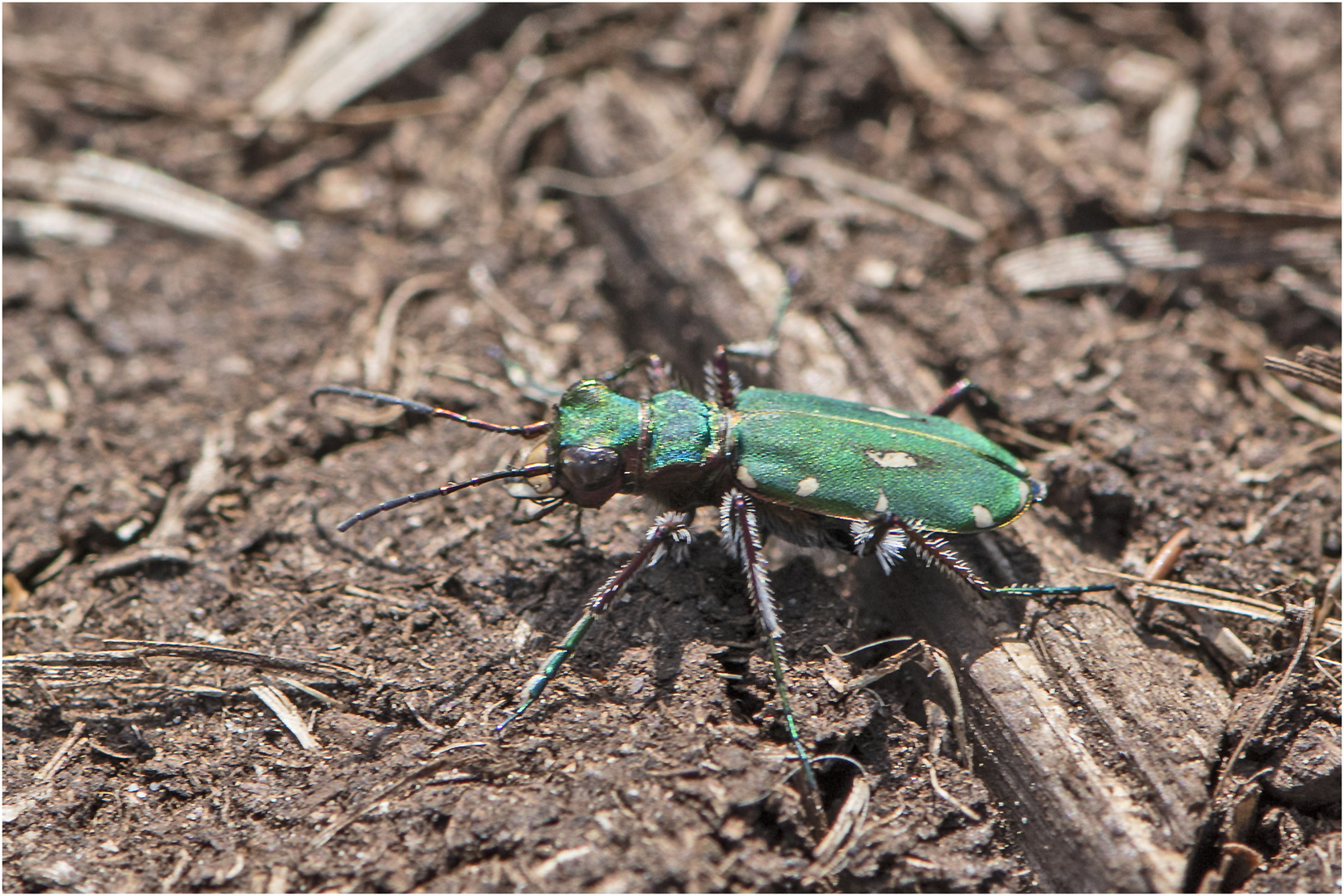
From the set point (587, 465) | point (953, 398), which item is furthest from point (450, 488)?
point (953, 398)

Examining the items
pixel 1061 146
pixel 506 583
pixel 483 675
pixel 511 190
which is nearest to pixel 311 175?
pixel 511 190

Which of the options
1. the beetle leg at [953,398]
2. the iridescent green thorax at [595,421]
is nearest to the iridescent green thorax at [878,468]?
the beetle leg at [953,398]

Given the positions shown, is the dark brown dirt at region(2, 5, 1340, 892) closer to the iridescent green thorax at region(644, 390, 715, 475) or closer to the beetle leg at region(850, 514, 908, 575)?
the beetle leg at region(850, 514, 908, 575)

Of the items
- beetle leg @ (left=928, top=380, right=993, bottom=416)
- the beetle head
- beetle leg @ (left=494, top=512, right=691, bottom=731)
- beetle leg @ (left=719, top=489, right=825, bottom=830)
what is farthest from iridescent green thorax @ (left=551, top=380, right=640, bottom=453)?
beetle leg @ (left=928, top=380, right=993, bottom=416)

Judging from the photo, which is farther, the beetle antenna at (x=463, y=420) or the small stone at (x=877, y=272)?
the small stone at (x=877, y=272)

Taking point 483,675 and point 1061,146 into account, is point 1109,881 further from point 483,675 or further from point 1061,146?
point 1061,146

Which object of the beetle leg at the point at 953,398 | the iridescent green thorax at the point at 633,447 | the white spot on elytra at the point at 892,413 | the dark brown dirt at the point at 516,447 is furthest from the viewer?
the beetle leg at the point at 953,398

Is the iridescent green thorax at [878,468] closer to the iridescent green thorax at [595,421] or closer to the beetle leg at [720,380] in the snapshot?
the beetle leg at [720,380]
